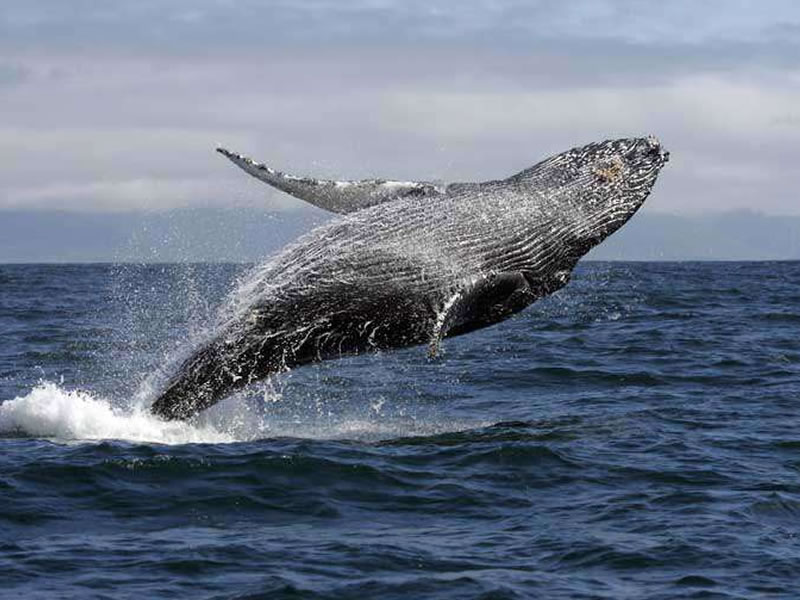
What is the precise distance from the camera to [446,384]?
26875mm

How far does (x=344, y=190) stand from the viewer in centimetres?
1778

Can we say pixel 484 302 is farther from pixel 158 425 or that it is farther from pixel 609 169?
pixel 158 425

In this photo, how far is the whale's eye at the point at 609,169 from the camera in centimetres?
1825

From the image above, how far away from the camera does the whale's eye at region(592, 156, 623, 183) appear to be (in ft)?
59.9

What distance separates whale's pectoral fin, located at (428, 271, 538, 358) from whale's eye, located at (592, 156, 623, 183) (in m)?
1.86

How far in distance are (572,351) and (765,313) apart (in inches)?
607

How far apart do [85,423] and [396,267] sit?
5.36m

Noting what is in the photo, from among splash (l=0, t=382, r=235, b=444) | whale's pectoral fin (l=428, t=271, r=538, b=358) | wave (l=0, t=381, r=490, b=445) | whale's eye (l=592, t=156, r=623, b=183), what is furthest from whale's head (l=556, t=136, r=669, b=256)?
splash (l=0, t=382, r=235, b=444)

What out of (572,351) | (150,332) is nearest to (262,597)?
(572,351)

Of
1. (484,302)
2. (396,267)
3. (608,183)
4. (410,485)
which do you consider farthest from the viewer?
(608,183)

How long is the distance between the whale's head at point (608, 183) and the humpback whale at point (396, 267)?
0.02 metres

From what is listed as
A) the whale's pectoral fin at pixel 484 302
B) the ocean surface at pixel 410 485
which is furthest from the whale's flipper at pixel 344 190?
the ocean surface at pixel 410 485

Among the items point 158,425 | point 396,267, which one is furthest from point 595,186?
point 158,425

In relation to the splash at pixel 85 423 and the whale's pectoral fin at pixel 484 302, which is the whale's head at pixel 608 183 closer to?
the whale's pectoral fin at pixel 484 302
